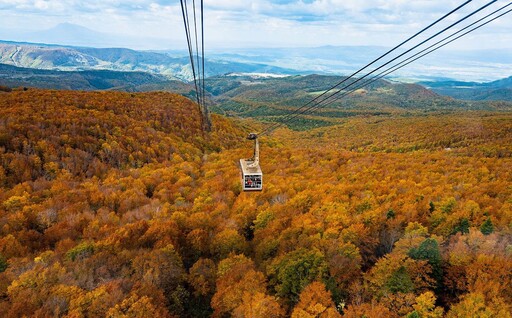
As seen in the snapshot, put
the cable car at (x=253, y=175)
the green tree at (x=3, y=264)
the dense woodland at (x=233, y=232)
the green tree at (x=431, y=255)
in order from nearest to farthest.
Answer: the cable car at (x=253, y=175) < the dense woodland at (x=233, y=232) < the green tree at (x=431, y=255) < the green tree at (x=3, y=264)

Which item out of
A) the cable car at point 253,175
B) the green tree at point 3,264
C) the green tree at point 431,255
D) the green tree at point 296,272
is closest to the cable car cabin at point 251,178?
the cable car at point 253,175

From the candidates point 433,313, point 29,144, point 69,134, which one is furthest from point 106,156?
point 433,313

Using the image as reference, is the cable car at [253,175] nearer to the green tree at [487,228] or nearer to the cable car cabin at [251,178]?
the cable car cabin at [251,178]

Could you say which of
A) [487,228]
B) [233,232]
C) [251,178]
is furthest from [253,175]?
[487,228]

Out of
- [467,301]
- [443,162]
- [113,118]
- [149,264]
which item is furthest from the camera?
[113,118]

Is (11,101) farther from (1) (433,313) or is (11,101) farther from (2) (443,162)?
(2) (443,162)

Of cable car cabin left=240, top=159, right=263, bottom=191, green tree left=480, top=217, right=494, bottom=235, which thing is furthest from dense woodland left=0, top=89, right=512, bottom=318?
cable car cabin left=240, top=159, right=263, bottom=191

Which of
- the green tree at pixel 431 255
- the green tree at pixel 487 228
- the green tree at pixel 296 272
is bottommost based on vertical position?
the green tree at pixel 296 272

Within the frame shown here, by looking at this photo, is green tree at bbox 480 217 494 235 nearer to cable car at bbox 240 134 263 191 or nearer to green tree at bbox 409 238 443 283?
green tree at bbox 409 238 443 283
